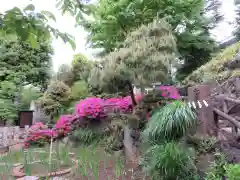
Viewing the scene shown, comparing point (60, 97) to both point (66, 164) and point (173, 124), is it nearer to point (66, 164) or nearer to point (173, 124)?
point (66, 164)

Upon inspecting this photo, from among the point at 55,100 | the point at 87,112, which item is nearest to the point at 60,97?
the point at 55,100

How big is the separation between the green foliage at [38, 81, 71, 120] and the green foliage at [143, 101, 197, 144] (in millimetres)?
6516

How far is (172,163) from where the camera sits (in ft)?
8.12

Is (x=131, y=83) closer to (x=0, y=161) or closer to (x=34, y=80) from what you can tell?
(x=0, y=161)

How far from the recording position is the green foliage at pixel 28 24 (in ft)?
3.27

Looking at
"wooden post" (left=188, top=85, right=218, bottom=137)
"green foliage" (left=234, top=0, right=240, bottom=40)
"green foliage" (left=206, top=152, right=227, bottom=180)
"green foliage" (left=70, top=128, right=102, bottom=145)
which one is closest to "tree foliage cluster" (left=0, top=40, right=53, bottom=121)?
"green foliage" (left=70, top=128, right=102, bottom=145)

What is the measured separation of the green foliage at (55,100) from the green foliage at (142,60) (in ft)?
15.2

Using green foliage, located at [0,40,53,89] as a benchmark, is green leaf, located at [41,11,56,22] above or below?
below

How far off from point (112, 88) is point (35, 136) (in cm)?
266

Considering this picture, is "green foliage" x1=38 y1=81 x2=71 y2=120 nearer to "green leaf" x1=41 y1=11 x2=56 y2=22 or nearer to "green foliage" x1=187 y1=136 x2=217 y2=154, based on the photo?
"green foliage" x1=187 y1=136 x2=217 y2=154

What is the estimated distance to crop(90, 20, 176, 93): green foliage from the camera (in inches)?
167

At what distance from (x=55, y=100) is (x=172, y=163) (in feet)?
23.4

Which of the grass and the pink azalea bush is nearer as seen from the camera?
the grass

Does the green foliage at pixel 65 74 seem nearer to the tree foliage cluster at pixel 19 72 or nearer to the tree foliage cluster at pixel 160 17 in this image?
the tree foliage cluster at pixel 19 72
